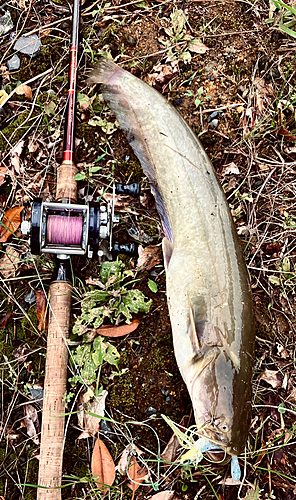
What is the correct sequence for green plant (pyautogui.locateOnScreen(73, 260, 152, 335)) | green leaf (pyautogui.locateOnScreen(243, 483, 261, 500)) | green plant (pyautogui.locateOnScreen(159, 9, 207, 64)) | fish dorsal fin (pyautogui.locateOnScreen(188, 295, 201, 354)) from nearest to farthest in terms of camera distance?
1. fish dorsal fin (pyautogui.locateOnScreen(188, 295, 201, 354))
2. green leaf (pyautogui.locateOnScreen(243, 483, 261, 500))
3. green plant (pyautogui.locateOnScreen(73, 260, 152, 335))
4. green plant (pyautogui.locateOnScreen(159, 9, 207, 64))

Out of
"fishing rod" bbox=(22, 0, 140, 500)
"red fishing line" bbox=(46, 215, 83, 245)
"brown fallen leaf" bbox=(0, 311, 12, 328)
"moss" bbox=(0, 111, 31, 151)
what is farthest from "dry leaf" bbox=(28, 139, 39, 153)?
"brown fallen leaf" bbox=(0, 311, 12, 328)

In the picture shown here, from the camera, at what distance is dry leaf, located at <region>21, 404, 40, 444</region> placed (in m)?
3.01

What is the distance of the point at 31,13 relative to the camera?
3.46 metres

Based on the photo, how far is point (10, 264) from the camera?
321 cm

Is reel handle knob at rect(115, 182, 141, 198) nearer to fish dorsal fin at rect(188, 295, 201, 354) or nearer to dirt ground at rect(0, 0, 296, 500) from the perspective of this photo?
dirt ground at rect(0, 0, 296, 500)

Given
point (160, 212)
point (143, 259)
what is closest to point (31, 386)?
point (143, 259)

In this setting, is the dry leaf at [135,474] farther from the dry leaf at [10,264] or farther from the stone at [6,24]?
the stone at [6,24]

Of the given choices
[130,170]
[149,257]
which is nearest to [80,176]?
[130,170]

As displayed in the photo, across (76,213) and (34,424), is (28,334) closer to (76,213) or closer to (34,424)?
(34,424)

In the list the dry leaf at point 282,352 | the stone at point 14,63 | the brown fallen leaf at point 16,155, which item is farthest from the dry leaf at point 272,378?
the stone at point 14,63

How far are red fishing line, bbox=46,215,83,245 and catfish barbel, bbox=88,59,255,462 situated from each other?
639mm

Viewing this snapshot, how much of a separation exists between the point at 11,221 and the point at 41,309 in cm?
76

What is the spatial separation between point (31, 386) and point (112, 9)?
3.19m

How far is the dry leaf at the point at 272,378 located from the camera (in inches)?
118
